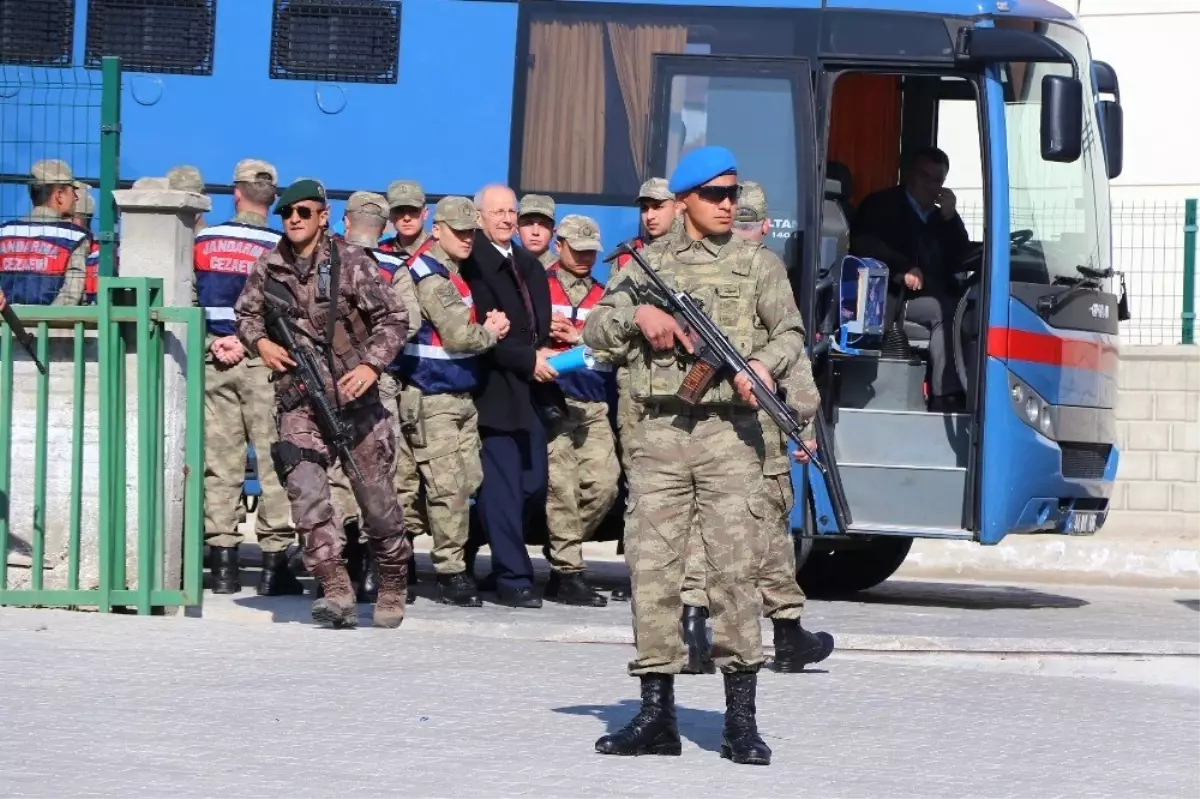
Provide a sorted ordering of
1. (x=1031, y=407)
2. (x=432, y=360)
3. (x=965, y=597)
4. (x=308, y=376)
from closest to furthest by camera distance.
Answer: (x=308, y=376), (x=432, y=360), (x=1031, y=407), (x=965, y=597)

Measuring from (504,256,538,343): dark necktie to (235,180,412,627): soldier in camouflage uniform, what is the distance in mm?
1279

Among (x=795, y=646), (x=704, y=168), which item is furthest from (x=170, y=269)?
(x=704, y=168)

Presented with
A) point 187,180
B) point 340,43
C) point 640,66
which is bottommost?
point 187,180

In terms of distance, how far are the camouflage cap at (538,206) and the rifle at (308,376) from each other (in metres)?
2.24

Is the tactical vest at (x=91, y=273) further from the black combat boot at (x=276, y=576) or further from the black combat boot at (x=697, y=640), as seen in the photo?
the black combat boot at (x=697, y=640)

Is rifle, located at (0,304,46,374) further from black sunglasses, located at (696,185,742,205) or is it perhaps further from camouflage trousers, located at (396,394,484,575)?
black sunglasses, located at (696,185,742,205)

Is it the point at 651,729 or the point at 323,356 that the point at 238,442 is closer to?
the point at 323,356

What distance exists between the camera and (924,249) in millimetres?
12500

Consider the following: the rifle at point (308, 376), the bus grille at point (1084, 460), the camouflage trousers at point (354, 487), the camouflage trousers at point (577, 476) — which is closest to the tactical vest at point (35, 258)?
the rifle at point (308, 376)

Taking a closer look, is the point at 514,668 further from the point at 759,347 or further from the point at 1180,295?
the point at 1180,295

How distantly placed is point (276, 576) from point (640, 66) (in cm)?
331

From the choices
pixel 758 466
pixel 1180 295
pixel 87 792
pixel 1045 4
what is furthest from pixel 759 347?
pixel 1180 295

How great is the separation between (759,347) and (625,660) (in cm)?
258

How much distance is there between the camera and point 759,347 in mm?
7469
